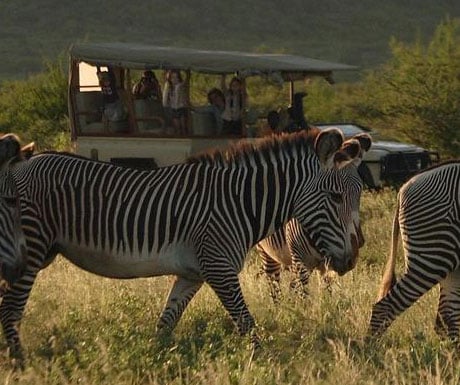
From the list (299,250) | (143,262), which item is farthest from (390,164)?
(143,262)

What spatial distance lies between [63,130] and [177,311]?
62.9ft

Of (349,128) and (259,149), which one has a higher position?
(259,149)

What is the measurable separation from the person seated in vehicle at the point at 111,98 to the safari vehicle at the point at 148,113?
59 mm

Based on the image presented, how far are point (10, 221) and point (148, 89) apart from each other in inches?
371

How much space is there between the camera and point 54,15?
6988 cm

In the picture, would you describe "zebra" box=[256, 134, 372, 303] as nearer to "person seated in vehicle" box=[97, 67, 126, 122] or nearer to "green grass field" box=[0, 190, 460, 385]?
"green grass field" box=[0, 190, 460, 385]

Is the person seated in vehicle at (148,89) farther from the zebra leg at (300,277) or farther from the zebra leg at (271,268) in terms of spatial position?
the zebra leg at (300,277)

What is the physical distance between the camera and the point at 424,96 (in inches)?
950

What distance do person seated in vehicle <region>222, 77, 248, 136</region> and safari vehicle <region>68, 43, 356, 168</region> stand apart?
99mm

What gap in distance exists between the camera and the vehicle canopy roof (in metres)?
16.1

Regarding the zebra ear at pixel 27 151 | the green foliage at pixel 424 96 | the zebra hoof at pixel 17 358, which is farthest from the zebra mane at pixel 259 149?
the green foliage at pixel 424 96

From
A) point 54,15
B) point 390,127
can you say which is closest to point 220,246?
point 390,127

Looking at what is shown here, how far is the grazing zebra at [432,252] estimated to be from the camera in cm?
830

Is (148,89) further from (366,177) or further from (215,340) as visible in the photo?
(215,340)
